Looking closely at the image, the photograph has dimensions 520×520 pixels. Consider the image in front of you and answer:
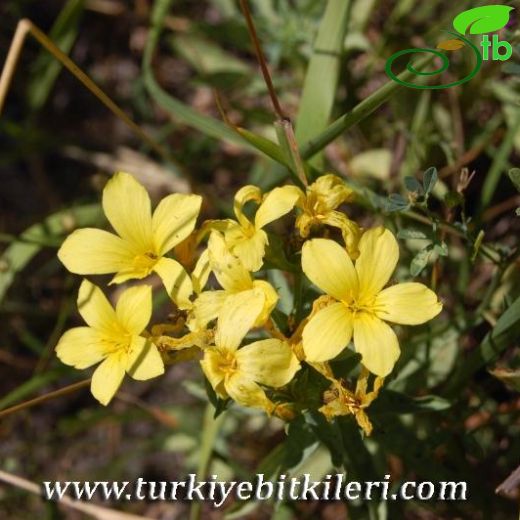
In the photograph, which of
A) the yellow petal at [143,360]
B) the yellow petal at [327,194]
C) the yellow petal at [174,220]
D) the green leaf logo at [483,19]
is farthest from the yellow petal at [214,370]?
the green leaf logo at [483,19]

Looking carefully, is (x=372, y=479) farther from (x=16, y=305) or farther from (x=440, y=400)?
(x=16, y=305)

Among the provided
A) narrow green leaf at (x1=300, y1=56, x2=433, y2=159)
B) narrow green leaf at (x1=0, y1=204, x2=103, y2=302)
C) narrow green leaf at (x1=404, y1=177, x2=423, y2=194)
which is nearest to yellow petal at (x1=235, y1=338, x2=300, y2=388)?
narrow green leaf at (x1=404, y1=177, x2=423, y2=194)

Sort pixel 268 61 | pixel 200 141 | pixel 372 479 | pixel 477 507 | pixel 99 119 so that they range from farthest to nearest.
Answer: pixel 99 119, pixel 200 141, pixel 268 61, pixel 477 507, pixel 372 479

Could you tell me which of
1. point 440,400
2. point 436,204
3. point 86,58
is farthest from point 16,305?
point 440,400

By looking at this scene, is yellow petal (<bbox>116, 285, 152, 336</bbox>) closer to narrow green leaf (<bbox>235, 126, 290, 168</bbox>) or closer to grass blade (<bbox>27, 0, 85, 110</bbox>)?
narrow green leaf (<bbox>235, 126, 290, 168</bbox>)

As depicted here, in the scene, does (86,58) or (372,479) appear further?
(86,58)

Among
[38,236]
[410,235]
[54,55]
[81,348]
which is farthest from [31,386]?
[410,235]

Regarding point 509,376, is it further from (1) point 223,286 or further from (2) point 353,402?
(1) point 223,286

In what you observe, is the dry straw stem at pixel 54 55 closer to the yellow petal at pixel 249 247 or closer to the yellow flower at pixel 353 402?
the yellow petal at pixel 249 247
